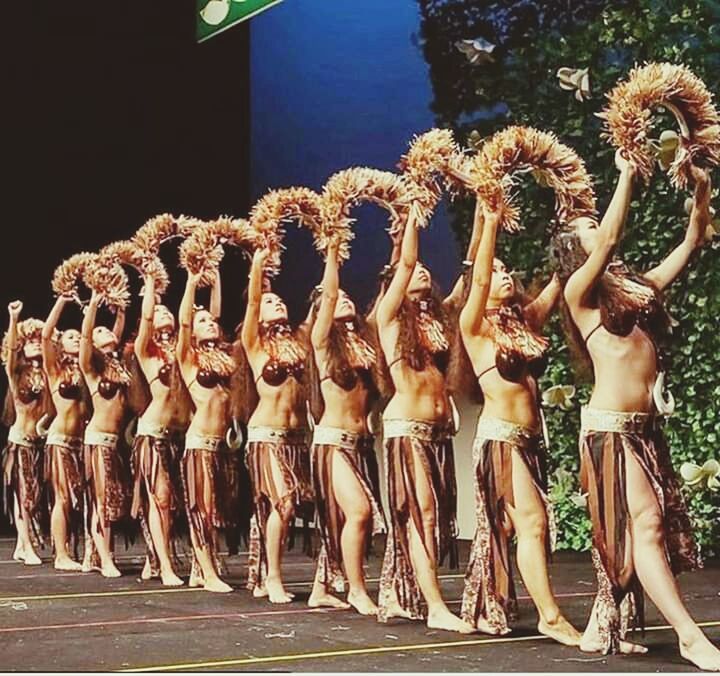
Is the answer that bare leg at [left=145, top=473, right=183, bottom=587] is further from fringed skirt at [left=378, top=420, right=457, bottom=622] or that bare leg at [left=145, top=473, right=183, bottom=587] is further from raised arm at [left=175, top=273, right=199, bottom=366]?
fringed skirt at [left=378, top=420, right=457, bottom=622]

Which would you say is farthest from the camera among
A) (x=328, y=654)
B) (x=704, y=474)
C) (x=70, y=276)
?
(x=704, y=474)

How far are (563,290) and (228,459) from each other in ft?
7.97

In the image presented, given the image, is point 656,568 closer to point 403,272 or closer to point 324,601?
point 403,272

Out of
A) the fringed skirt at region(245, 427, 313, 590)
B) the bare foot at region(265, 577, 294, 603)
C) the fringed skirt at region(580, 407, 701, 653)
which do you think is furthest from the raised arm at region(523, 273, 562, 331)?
the bare foot at region(265, 577, 294, 603)

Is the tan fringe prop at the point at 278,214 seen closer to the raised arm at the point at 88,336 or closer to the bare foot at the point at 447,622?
the raised arm at the point at 88,336

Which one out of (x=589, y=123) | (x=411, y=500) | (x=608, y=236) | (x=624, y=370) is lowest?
(x=411, y=500)

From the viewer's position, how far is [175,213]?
9.55m

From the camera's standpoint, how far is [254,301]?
18.4 feet

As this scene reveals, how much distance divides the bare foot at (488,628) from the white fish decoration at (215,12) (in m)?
4.90

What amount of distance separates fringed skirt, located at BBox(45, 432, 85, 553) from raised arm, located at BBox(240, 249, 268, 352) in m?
1.87

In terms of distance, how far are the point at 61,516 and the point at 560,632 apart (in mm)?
3660

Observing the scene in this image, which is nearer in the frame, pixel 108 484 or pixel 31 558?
pixel 108 484

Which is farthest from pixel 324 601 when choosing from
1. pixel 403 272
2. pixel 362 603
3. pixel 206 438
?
pixel 403 272

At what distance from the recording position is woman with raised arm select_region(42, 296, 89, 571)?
7.15 m
